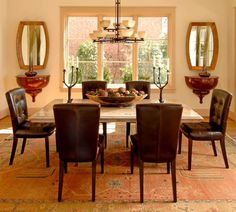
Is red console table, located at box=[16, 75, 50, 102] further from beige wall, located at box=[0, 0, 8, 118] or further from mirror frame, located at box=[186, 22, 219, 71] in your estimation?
mirror frame, located at box=[186, 22, 219, 71]

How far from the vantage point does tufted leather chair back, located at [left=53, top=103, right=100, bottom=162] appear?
310cm

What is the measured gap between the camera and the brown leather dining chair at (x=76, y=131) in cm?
310

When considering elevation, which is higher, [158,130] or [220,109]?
[220,109]

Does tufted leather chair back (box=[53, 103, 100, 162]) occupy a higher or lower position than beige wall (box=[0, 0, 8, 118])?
lower

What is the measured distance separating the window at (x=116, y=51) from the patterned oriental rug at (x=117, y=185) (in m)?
3.14

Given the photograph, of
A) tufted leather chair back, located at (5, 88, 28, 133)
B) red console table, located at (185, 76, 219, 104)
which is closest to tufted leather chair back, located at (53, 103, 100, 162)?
tufted leather chair back, located at (5, 88, 28, 133)

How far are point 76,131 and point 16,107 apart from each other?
1329mm

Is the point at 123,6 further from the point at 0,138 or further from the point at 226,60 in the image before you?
the point at 0,138

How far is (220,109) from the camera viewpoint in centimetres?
409

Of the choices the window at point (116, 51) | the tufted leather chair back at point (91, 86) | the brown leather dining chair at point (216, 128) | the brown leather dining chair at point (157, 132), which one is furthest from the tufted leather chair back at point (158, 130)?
the window at point (116, 51)

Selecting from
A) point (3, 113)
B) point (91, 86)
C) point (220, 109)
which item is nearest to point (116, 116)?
point (220, 109)

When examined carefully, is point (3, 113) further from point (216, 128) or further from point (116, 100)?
point (216, 128)

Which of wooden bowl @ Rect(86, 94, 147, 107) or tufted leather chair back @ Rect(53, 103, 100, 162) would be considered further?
wooden bowl @ Rect(86, 94, 147, 107)

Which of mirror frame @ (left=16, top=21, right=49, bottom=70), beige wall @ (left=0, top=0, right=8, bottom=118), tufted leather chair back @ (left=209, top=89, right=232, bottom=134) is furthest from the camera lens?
mirror frame @ (left=16, top=21, right=49, bottom=70)
